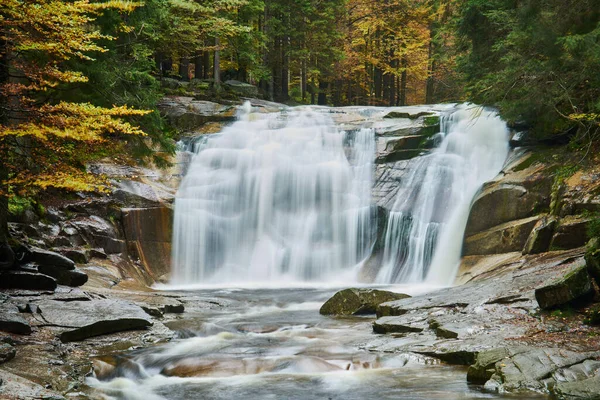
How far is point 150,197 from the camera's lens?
1703 centimetres

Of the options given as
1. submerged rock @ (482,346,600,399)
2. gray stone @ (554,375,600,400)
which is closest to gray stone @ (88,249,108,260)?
submerged rock @ (482,346,600,399)

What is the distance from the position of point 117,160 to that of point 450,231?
33.9ft

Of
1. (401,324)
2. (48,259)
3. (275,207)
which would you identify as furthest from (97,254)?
(401,324)

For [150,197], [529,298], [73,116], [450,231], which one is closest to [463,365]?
[529,298]

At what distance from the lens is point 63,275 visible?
10.5 metres

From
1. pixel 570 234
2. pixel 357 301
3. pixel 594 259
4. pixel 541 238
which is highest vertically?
pixel 594 259

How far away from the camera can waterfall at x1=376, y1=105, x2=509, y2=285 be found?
15.5 metres

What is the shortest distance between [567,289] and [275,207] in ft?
38.1

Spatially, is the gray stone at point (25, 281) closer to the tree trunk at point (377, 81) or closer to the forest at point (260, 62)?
the forest at point (260, 62)

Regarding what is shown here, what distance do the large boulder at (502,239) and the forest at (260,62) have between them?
8.86 ft

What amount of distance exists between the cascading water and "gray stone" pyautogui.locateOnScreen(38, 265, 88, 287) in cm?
576

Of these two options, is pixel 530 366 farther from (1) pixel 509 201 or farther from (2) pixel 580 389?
(1) pixel 509 201

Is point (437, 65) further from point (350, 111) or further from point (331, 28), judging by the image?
point (350, 111)

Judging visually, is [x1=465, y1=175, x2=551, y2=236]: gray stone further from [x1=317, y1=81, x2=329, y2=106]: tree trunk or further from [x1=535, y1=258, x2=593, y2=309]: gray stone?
[x1=317, y1=81, x2=329, y2=106]: tree trunk
